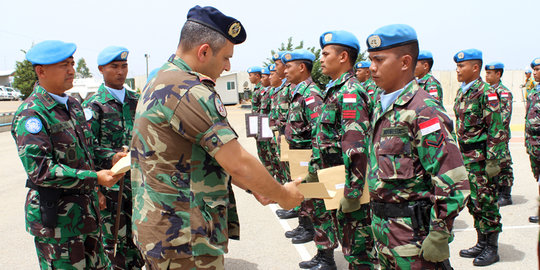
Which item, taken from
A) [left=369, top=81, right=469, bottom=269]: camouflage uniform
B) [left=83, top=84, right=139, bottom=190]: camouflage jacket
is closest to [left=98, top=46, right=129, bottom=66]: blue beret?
[left=83, top=84, right=139, bottom=190]: camouflage jacket

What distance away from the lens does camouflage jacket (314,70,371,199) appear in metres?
3.44

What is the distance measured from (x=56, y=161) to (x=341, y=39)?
8.99 feet

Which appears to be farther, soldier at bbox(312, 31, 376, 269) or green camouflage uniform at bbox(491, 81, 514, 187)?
green camouflage uniform at bbox(491, 81, 514, 187)

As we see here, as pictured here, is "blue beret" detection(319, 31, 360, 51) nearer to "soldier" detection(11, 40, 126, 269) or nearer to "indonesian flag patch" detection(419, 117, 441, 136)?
"indonesian flag patch" detection(419, 117, 441, 136)

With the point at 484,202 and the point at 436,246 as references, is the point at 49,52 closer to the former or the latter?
the point at 436,246

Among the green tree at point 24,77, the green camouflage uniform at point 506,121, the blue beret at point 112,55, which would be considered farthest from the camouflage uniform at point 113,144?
the green tree at point 24,77

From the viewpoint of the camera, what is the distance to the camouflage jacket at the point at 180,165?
6.31 ft

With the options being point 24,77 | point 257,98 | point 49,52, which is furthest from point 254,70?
point 24,77

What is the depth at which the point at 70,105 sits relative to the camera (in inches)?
130

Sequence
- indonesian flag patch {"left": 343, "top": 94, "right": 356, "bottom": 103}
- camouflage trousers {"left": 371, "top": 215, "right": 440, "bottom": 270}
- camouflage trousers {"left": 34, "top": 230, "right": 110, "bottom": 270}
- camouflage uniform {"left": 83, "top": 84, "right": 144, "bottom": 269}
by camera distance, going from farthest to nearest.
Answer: camouflage uniform {"left": 83, "top": 84, "right": 144, "bottom": 269} < indonesian flag patch {"left": 343, "top": 94, "right": 356, "bottom": 103} < camouflage trousers {"left": 34, "top": 230, "right": 110, "bottom": 270} < camouflage trousers {"left": 371, "top": 215, "right": 440, "bottom": 270}

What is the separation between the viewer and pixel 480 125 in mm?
4859

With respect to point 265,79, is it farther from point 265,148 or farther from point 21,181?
point 21,181

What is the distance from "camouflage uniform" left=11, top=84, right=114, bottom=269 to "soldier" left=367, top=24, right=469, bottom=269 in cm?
214

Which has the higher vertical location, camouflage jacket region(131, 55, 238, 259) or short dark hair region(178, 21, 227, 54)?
short dark hair region(178, 21, 227, 54)
